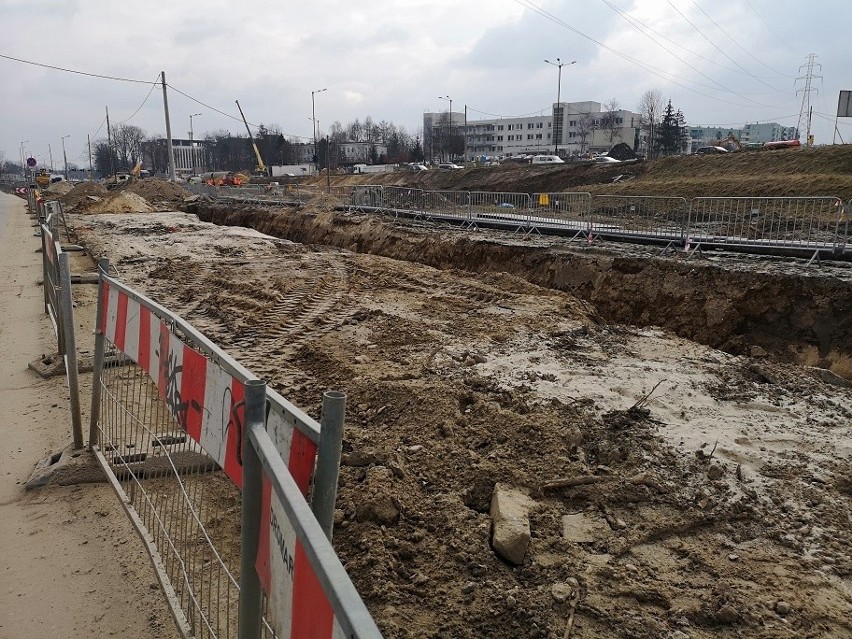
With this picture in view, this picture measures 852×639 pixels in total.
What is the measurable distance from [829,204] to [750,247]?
12992 millimetres

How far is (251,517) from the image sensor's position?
197 cm

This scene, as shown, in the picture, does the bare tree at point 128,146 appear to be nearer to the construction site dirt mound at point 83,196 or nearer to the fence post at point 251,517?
the construction site dirt mound at point 83,196

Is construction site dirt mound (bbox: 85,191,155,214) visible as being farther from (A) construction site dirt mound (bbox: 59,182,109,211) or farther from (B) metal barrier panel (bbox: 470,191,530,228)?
(B) metal barrier panel (bbox: 470,191,530,228)

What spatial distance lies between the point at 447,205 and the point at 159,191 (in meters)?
29.3

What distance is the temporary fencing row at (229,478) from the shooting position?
143cm

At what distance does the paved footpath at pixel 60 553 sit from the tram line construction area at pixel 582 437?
1252 millimetres

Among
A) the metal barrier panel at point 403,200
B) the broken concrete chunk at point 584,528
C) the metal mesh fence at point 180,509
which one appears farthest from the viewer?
the metal barrier panel at point 403,200

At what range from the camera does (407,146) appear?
113125 millimetres

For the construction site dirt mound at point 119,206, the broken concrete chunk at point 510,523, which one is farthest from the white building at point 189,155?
the broken concrete chunk at point 510,523

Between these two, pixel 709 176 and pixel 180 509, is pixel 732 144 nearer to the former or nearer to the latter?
pixel 709 176

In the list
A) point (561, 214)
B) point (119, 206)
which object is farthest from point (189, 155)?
point (561, 214)

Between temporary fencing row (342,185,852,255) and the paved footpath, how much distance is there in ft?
40.3

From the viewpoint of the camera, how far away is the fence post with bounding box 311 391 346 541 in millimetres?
1702

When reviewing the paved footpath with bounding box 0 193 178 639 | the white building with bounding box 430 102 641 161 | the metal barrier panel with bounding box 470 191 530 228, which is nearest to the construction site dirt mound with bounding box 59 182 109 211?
the metal barrier panel with bounding box 470 191 530 228
